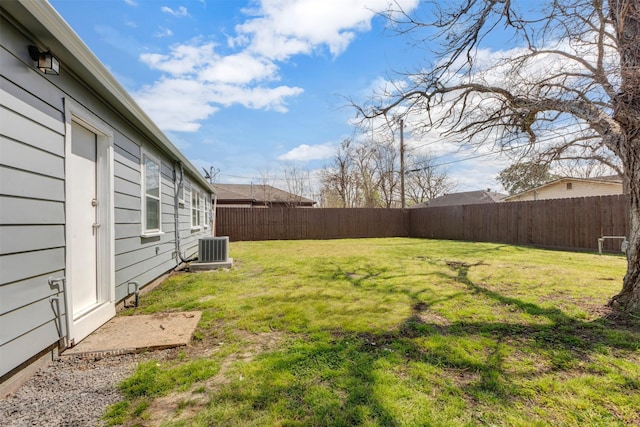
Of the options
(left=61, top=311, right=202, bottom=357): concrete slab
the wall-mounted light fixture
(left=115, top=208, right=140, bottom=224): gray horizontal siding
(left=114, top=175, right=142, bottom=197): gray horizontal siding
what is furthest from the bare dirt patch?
the wall-mounted light fixture

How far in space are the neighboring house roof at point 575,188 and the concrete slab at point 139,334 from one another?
17.6 metres

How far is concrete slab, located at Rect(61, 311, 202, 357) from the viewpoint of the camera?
7.82 feet

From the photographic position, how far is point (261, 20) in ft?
19.6

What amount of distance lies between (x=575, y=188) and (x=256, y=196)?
21066 mm

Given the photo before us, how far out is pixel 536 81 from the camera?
362 centimetres

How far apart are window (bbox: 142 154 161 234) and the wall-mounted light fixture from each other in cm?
226

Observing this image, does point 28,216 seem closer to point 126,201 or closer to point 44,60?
point 44,60

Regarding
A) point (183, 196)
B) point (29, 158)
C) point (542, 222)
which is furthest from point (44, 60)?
point (542, 222)

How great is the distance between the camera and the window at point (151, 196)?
428 centimetres

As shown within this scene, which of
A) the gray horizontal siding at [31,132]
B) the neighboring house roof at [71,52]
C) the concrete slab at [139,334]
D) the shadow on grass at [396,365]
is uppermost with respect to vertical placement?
the neighboring house roof at [71,52]

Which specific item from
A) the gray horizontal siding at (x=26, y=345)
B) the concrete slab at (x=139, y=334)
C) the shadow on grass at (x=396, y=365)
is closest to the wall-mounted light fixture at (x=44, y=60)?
the gray horizontal siding at (x=26, y=345)

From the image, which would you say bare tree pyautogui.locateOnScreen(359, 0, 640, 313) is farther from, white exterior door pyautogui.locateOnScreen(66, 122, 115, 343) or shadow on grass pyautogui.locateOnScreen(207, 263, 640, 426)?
white exterior door pyautogui.locateOnScreen(66, 122, 115, 343)

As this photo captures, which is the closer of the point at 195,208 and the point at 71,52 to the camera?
the point at 71,52

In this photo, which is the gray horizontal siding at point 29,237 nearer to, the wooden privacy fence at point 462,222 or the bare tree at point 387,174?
the wooden privacy fence at point 462,222
